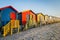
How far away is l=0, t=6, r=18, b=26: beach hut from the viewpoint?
24.2m

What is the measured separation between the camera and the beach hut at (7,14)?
24.2 metres

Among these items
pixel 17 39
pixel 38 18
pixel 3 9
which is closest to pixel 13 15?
pixel 3 9

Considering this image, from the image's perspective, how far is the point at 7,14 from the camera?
2517 cm

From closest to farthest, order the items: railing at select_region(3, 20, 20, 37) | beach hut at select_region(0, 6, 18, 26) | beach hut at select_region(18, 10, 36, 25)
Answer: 1. railing at select_region(3, 20, 20, 37)
2. beach hut at select_region(0, 6, 18, 26)
3. beach hut at select_region(18, 10, 36, 25)

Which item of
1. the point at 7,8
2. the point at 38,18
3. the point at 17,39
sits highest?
the point at 7,8

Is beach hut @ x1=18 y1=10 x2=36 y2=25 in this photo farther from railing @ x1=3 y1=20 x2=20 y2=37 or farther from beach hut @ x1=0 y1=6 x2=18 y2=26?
railing @ x1=3 y1=20 x2=20 y2=37

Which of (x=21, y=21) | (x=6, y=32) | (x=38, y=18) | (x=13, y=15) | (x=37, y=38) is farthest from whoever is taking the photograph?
(x=38, y=18)

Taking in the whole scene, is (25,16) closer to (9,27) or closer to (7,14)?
(7,14)

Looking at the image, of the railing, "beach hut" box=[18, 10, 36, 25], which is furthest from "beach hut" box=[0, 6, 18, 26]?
the railing

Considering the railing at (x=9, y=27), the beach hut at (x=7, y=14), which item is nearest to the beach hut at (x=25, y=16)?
the beach hut at (x=7, y=14)

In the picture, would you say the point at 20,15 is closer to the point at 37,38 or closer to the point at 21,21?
the point at 21,21

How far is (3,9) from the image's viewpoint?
2448 cm

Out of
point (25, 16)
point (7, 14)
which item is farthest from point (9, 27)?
point (25, 16)

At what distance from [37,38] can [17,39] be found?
215 centimetres
